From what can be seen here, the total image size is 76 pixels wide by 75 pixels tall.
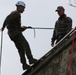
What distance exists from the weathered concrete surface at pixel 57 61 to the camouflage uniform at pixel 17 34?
0.50 m

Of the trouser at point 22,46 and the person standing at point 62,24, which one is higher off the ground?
the person standing at point 62,24

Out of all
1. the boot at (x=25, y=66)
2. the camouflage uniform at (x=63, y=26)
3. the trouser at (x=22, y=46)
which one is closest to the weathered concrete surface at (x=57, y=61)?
the boot at (x=25, y=66)

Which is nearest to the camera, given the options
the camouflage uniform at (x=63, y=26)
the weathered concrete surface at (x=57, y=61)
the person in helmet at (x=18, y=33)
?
the weathered concrete surface at (x=57, y=61)

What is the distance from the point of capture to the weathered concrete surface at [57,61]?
9891 millimetres

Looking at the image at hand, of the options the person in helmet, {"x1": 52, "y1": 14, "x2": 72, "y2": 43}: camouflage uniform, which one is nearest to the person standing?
{"x1": 52, "y1": 14, "x2": 72, "y2": 43}: camouflage uniform

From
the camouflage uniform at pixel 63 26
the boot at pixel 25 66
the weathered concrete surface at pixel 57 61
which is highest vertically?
the camouflage uniform at pixel 63 26

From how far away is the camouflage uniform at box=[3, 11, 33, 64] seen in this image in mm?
11117

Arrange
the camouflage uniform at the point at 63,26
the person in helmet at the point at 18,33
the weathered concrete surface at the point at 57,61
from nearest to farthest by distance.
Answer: the weathered concrete surface at the point at 57,61, the person in helmet at the point at 18,33, the camouflage uniform at the point at 63,26

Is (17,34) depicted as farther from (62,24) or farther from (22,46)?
(62,24)

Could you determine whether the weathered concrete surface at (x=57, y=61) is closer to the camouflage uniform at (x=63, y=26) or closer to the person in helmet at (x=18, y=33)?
the person in helmet at (x=18, y=33)

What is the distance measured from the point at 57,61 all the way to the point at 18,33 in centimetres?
159

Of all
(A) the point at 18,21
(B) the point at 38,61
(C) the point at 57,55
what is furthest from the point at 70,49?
(A) the point at 18,21

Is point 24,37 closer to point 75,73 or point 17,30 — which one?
point 17,30

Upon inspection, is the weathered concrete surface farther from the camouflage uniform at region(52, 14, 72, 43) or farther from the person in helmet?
the camouflage uniform at region(52, 14, 72, 43)
